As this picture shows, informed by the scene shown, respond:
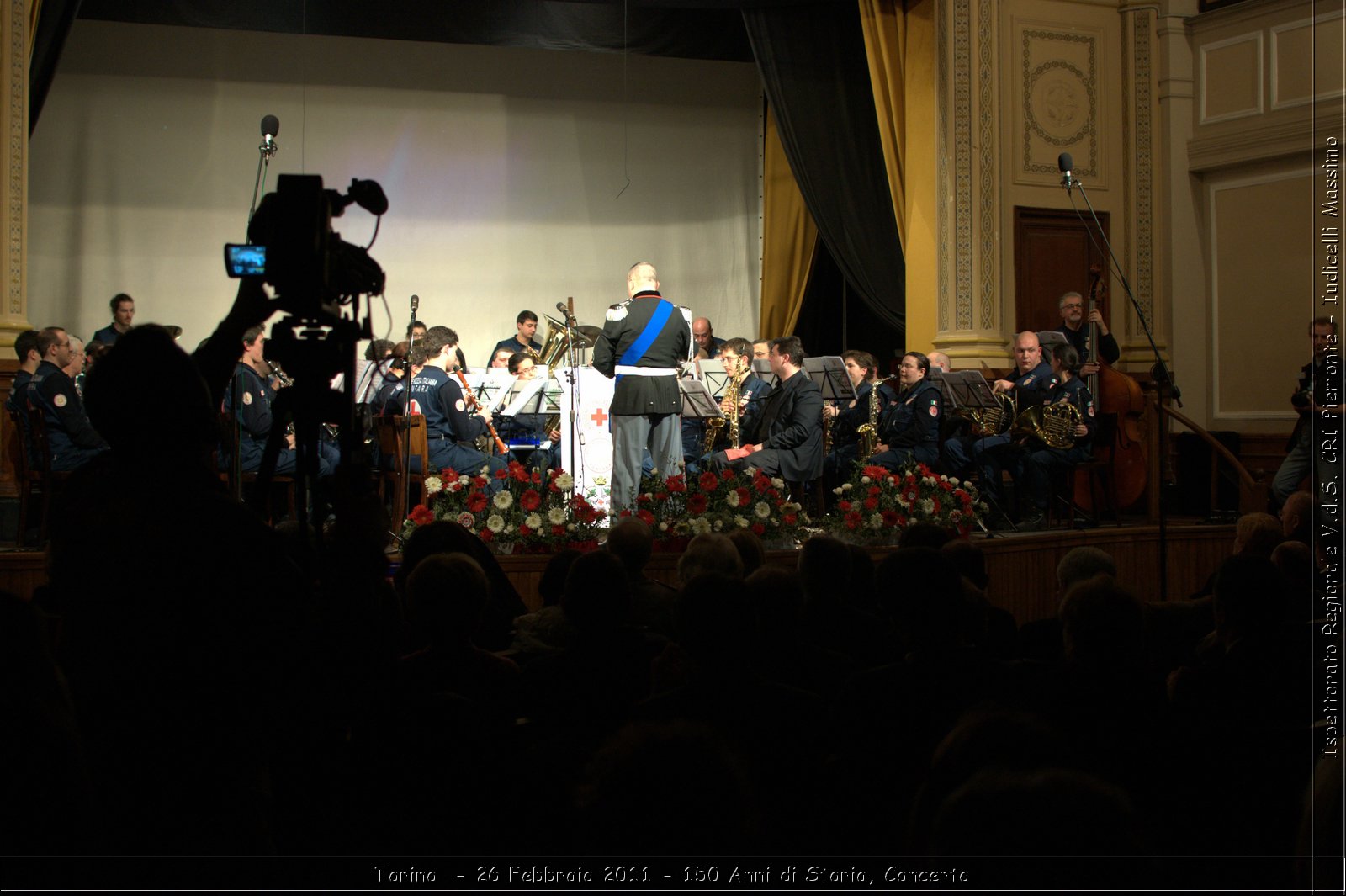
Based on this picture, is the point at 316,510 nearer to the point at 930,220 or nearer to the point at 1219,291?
the point at 930,220

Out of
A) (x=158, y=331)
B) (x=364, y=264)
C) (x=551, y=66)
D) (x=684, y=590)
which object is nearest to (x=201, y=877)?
(x=158, y=331)

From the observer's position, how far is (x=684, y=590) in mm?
2330

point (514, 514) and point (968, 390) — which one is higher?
point (968, 390)

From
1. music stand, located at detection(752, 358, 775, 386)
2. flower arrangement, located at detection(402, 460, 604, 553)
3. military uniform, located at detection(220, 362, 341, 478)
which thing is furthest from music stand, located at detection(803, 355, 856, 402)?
military uniform, located at detection(220, 362, 341, 478)

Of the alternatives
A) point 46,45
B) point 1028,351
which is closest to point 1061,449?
point 1028,351

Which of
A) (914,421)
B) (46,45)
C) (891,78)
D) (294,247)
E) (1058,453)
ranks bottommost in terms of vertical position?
(1058,453)

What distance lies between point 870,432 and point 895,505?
61.2 inches

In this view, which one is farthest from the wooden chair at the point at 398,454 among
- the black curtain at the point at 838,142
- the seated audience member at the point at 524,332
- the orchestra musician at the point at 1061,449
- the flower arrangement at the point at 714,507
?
the black curtain at the point at 838,142

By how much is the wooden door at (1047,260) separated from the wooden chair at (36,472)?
698cm

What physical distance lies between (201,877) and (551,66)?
10.7 m

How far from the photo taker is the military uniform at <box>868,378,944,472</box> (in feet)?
25.6

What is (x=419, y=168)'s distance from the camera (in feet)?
36.2

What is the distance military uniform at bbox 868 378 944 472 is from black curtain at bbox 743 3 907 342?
2305 millimetres

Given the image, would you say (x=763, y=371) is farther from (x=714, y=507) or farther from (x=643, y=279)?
(x=714, y=507)
